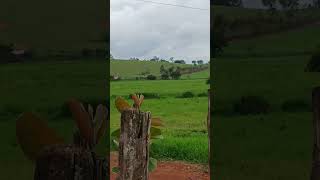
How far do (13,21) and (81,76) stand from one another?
68 cm

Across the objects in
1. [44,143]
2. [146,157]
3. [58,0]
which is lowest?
[146,157]

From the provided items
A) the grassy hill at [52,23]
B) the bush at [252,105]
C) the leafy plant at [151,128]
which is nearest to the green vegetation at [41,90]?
the grassy hill at [52,23]

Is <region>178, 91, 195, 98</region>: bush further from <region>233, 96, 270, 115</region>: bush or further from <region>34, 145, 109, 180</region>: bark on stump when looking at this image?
<region>34, 145, 109, 180</region>: bark on stump

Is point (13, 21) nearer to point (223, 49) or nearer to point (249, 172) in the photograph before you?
point (223, 49)

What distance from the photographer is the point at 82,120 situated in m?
1.36

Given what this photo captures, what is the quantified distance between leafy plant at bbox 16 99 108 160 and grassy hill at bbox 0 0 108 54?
192 centimetres

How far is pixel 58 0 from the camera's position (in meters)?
3.36

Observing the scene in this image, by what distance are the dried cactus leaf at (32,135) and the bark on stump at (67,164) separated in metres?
0.12

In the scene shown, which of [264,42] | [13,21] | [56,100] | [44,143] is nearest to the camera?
[44,143]

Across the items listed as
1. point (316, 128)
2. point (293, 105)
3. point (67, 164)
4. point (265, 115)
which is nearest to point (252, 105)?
point (265, 115)

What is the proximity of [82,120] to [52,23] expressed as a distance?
85.7 inches

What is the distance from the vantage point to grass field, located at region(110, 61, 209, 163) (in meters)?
6.14

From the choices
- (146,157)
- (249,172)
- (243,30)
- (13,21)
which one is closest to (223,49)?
(243,30)

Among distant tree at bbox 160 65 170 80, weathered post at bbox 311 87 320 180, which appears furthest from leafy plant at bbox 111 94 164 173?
distant tree at bbox 160 65 170 80
